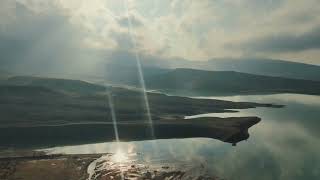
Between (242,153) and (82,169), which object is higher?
(82,169)

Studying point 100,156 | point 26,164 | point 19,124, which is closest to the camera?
point 26,164

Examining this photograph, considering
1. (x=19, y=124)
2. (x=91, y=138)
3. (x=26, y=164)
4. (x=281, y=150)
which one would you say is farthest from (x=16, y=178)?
(x=19, y=124)

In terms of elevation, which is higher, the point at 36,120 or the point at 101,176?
the point at 36,120

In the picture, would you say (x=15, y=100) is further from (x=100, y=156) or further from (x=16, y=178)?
(x=16, y=178)

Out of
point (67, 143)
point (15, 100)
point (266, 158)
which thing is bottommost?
point (266, 158)

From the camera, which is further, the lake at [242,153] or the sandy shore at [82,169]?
the lake at [242,153]

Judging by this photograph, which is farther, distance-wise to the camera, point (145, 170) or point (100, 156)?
point (100, 156)

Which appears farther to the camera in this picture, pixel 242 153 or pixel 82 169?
pixel 242 153

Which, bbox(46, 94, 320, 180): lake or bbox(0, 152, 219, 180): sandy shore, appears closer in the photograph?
bbox(0, 152, 219, 180): sandy shore
